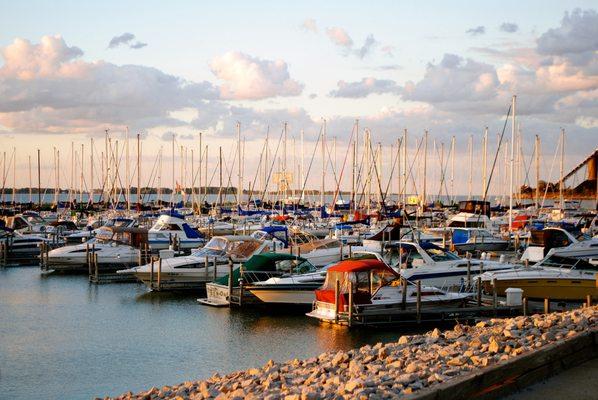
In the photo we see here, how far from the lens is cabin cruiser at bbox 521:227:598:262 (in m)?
34.2

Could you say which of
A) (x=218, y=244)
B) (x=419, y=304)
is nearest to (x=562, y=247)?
(x=419, y=304)

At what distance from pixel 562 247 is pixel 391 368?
80.3ft

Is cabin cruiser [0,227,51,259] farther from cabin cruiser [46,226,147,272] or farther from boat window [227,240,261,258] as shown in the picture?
boat window [227,240,261,258]

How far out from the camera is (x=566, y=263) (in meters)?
28.2

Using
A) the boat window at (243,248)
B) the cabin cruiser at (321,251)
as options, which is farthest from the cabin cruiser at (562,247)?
the boat window at (243,248)

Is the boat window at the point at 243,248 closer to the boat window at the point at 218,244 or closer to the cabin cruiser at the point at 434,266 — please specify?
the boat window at the point at 218,244

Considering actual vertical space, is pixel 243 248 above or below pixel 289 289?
above

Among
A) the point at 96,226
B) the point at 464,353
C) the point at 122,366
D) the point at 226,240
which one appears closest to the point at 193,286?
the point at 226,240

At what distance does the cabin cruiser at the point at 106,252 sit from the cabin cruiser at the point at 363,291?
18.5m

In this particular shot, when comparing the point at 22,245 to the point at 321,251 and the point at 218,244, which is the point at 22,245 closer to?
the point at 218,244

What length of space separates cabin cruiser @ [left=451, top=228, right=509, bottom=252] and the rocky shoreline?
29.3m

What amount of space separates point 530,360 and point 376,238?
34.8 meters

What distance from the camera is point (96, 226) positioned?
6238cm

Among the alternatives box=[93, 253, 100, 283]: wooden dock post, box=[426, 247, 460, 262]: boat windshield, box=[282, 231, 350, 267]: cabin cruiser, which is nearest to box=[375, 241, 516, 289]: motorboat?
box=[426, 247, 460, 262]: boat windshield
